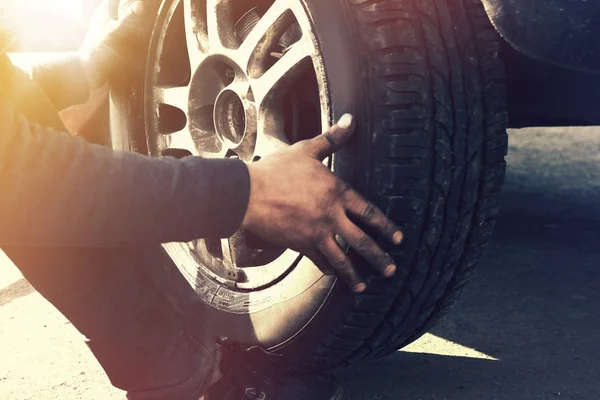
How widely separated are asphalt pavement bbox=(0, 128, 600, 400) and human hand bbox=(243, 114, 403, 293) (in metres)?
0.46

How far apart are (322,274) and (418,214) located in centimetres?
21

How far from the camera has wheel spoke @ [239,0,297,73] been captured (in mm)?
1375

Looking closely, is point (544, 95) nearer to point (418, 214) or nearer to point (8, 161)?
point (418, 214)

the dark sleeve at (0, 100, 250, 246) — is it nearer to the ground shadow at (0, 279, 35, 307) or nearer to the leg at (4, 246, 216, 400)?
the leg at (4, 246, 216, 400)

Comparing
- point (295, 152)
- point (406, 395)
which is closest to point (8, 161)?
point (295, 152)

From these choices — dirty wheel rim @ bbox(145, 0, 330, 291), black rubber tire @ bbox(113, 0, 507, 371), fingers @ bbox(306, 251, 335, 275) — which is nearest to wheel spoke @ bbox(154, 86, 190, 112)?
dirty wheel rim @ bbox(145, 0, 330, 291)

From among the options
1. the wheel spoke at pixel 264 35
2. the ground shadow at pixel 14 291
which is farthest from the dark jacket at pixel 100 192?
the ground shadow at pixel 14 291

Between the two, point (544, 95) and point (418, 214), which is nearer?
point (418, 214)

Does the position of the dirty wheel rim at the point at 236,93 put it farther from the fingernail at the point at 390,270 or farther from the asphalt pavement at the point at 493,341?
the asphalt pavement at the point at 493,341

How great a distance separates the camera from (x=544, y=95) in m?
1.52

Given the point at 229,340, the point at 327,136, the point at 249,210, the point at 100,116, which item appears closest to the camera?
the point at 249,210

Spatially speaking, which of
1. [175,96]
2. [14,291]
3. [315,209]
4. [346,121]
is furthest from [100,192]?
[14,291]

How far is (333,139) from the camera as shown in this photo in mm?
1207

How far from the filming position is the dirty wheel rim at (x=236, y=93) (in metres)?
1.41
